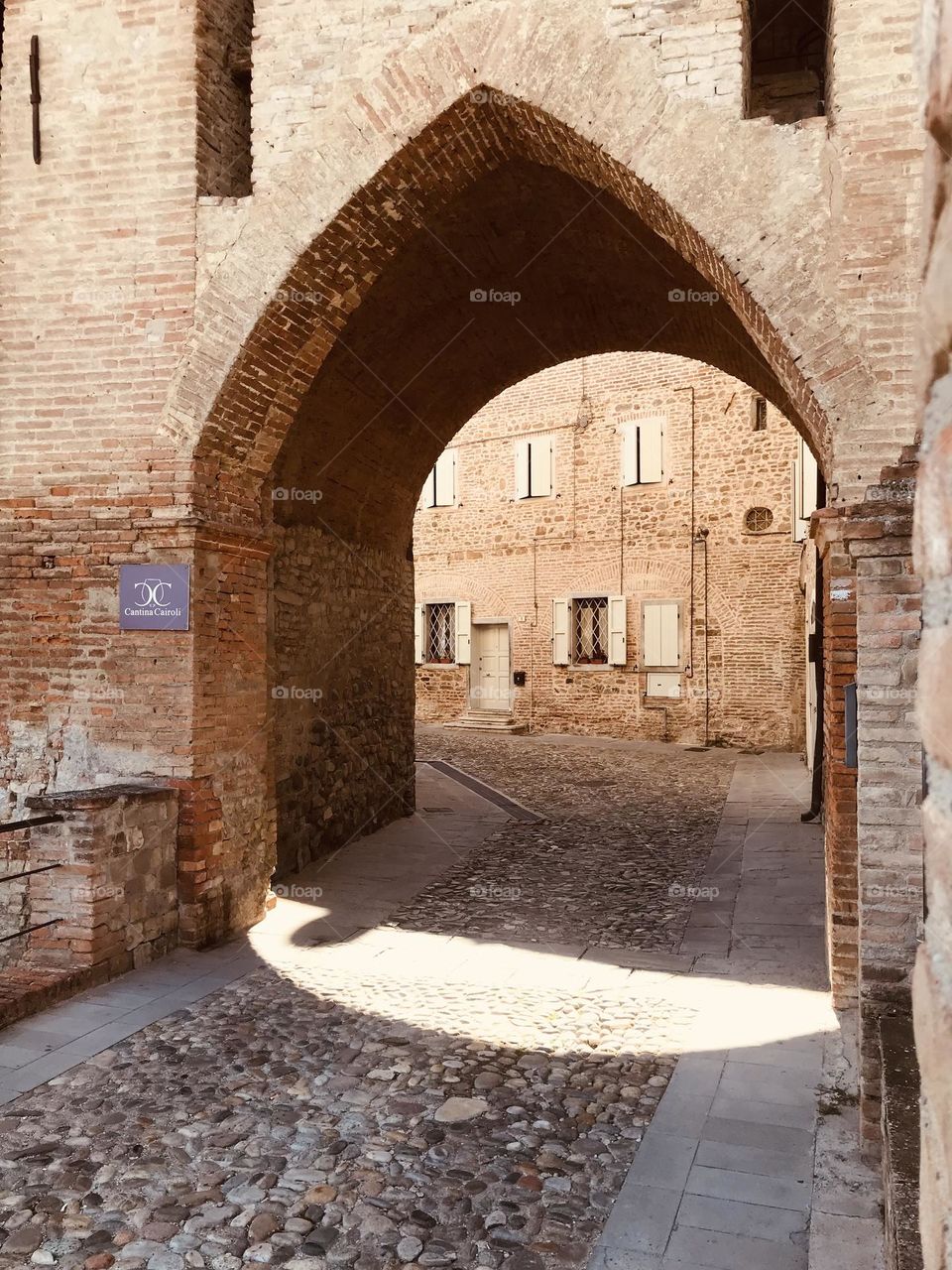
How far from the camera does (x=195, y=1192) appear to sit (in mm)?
3344

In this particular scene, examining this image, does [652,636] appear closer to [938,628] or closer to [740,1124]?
[740,1124]

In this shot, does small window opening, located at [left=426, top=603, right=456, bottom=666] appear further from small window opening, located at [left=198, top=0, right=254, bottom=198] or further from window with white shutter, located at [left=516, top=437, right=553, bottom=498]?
small window opening, located at [left=198, top=0, right=254, bottom=198]

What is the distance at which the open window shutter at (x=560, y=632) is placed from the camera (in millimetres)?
18438

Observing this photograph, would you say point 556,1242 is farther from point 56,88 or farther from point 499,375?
point 499,375

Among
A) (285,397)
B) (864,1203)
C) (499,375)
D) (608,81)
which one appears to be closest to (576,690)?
(499,375)

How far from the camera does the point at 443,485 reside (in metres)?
20.3

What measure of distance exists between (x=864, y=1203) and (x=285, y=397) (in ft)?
17.7
